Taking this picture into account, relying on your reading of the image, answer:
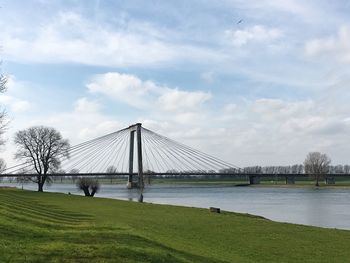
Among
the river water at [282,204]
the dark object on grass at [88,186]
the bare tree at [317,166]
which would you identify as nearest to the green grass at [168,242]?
the river water at [282,204]

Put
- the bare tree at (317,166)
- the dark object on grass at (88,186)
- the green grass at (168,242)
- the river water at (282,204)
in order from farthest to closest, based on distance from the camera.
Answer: the bare tree at (317,166)
the dark object on grass at (88,186)
the river water at (282,204)
the green grass at (168,242)

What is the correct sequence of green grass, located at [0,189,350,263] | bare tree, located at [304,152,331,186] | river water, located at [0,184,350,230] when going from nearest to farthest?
green grass, located at [0,189,350,263] → river water, located at [0,184,350,230] → bare tree, located at [304,152,331,186]

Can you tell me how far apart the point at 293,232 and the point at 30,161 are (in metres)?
52.3

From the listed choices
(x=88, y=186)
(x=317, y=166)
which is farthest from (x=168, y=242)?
(x=317, y=166)

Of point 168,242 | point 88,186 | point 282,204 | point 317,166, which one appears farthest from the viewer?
point 317,166

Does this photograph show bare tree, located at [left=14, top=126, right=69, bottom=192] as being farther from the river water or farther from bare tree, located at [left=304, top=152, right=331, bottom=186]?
bare tree, located at [left=304, top=152, right=331, bottom=186]

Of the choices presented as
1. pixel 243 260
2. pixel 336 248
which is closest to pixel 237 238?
pixel 336 248

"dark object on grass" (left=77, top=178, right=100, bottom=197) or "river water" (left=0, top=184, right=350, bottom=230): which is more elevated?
"dark object on grass" (left=77, top=178, right=100, bottom=197)

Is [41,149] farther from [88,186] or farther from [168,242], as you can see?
[168,242]

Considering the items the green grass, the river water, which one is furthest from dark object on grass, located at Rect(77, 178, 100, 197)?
the green grass

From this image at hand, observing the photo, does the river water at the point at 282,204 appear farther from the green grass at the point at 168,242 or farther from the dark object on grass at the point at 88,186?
the green grass at the point at 168,242

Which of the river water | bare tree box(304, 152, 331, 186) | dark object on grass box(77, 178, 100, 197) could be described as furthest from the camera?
bare tree box(304, 152, 331, 186)

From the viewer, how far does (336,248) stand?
1708cm

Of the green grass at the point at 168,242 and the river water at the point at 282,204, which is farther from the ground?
the green grass at the point at 168,242
